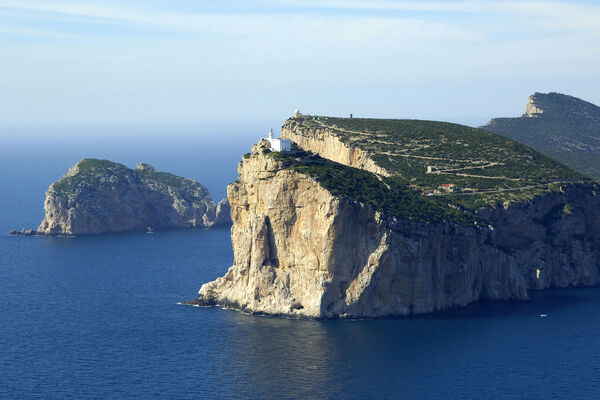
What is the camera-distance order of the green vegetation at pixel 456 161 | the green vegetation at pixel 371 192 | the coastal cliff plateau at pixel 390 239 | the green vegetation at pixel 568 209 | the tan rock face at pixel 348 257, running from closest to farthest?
1. the tan rock face at pixel 348 257
2. the coastal cliff plateau at pixel 390 239
3. the green vegetation at pixel 371 192
4. the green vegetation at pixel 568 209
5. the green vegetation at pixel 456 161

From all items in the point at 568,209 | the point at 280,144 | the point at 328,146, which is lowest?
the point at 568,209

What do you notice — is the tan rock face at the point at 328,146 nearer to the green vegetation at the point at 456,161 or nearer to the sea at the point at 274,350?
the green vegetation at the point at 456,161

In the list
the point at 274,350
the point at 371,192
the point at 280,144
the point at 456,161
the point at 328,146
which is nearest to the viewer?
the point at 274,350

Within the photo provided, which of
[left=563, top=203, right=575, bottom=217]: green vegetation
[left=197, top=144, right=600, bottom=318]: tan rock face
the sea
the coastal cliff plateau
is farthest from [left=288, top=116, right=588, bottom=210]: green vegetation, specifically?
the sea

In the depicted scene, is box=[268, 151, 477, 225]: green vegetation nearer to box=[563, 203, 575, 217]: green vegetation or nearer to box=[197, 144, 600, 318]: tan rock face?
box=[197, 144, 600, 318]: tan rock face

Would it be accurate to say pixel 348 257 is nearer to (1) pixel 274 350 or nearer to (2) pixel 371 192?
(2) pixel 371 192

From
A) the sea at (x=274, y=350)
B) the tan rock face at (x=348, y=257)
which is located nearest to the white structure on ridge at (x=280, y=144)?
the tan rock face at (x=348, y=257)

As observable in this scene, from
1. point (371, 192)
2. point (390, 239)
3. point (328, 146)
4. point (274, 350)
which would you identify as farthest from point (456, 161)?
point (274, 350)
